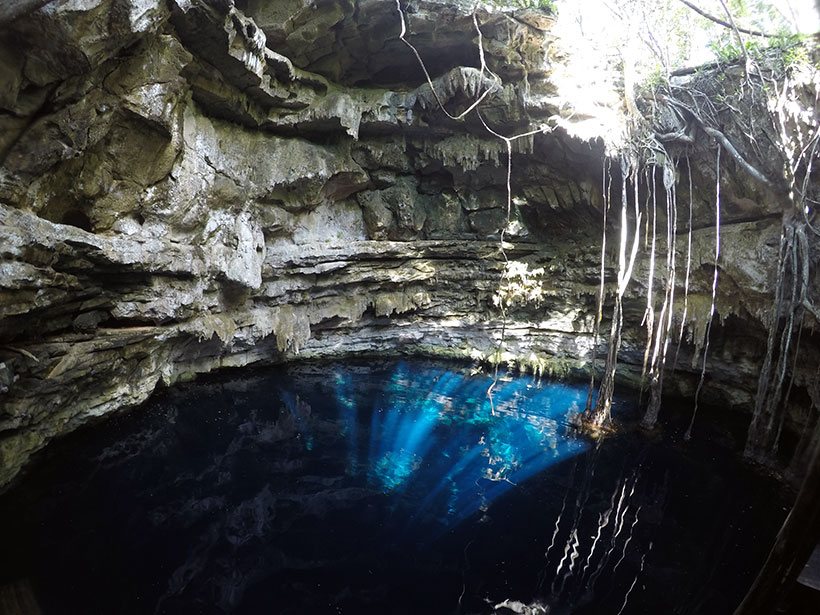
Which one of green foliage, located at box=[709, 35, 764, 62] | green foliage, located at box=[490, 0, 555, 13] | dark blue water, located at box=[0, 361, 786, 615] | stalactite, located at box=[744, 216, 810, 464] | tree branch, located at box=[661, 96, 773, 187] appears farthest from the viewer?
green foliage, located at box=[490, 0, 555, 13]

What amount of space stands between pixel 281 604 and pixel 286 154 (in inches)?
316

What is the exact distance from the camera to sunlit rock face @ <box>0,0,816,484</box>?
5.29 m

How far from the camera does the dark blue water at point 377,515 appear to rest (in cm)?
389

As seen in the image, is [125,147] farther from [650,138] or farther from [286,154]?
[650,138]

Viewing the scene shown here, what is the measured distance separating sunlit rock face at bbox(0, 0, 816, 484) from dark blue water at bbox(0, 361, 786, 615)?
1324 mm

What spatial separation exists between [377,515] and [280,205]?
22.4 ft

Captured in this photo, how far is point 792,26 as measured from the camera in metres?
6.55

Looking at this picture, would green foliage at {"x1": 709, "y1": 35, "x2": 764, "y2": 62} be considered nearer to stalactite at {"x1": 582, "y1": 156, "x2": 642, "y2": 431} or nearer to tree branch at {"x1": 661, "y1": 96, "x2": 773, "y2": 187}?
tree branch at {"x1": 661, "y1": 96, "x2": 773, "y2": 187}

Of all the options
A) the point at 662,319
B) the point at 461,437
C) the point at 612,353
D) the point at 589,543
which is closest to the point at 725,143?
the point at 662,319

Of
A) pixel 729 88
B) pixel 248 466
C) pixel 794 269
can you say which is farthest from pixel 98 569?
pixel 729 88

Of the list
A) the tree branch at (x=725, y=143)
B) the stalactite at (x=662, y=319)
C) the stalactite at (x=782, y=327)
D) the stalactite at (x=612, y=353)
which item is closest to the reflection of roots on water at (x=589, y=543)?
the stalactite at (x=612, y=353)

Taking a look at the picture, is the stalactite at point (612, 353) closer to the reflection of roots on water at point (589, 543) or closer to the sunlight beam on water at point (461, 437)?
the sunlight beam on water at point (461, 437)

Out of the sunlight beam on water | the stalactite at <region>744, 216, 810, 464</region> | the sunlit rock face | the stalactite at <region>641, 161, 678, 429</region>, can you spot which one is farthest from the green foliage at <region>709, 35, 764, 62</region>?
the sunlight beam on water

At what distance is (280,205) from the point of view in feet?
31.3
